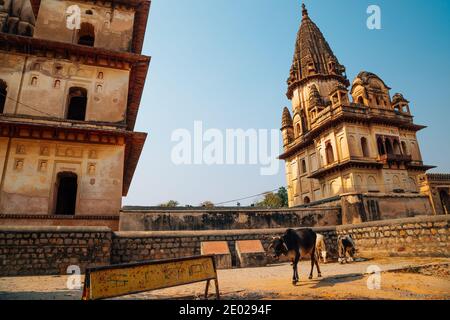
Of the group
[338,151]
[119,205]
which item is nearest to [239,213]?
[119,205]

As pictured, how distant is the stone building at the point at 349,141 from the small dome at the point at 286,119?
1.74 metres

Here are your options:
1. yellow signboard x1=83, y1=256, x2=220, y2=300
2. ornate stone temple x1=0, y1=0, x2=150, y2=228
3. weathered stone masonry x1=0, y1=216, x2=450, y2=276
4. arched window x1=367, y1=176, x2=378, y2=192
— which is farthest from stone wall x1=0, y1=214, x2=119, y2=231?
arched window x1=367, y1=176, x2=378, y2=192

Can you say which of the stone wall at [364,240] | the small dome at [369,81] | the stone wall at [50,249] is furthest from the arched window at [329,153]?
the stone wall at [50,249]

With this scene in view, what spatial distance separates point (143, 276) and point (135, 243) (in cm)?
614

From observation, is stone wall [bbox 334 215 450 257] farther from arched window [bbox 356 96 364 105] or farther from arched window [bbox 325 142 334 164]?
arched window [bbox 356 96 364 105]

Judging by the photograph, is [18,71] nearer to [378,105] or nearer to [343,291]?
[343,291]

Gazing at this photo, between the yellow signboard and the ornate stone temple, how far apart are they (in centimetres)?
856

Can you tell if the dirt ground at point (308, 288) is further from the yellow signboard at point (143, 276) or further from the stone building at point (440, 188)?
the stone building at point (440, 188)

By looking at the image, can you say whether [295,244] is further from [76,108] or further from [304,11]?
[304,11]

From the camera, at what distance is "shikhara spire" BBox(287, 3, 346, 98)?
1398 inches
